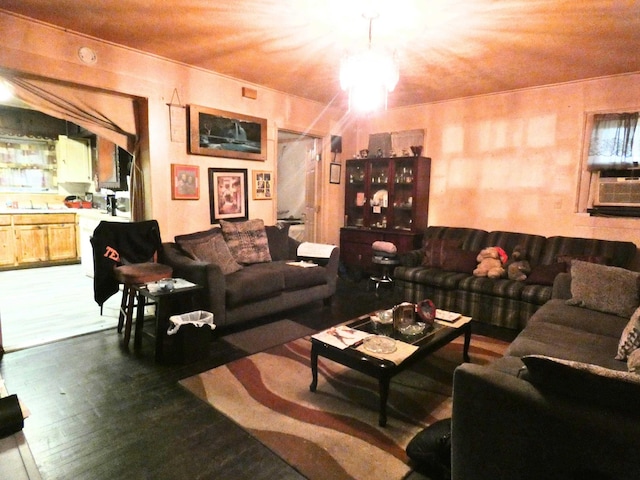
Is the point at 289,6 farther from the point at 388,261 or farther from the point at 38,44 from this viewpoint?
the point at 388,261

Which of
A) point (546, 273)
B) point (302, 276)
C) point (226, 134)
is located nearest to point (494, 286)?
point (546, 273)

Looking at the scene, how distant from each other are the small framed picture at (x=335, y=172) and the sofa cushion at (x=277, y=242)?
1.50 m

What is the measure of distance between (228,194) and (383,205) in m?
2.23

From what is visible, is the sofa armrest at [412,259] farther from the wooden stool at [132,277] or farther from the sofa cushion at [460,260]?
the wooden stool at [132,277]

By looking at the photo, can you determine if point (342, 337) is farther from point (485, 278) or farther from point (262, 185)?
point (262, 185)

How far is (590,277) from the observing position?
2.96 m

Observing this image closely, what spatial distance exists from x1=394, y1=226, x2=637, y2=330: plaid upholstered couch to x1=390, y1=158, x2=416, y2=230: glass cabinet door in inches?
23.2

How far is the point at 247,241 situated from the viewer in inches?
165

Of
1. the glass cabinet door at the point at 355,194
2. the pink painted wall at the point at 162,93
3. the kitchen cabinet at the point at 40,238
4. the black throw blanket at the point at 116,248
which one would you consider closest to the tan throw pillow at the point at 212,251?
the black throw blanket at the point at 116,248

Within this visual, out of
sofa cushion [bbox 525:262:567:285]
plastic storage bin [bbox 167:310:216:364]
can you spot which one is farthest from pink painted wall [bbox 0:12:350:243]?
sofa cushion [bbox 525:262:567:285]

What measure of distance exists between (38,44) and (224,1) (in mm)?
1623

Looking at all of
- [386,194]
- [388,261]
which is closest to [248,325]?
[388,261]

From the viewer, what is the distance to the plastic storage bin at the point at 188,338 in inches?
109

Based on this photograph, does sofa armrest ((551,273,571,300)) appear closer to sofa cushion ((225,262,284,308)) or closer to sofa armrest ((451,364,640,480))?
sofa armrest ((451,364,640,480))
